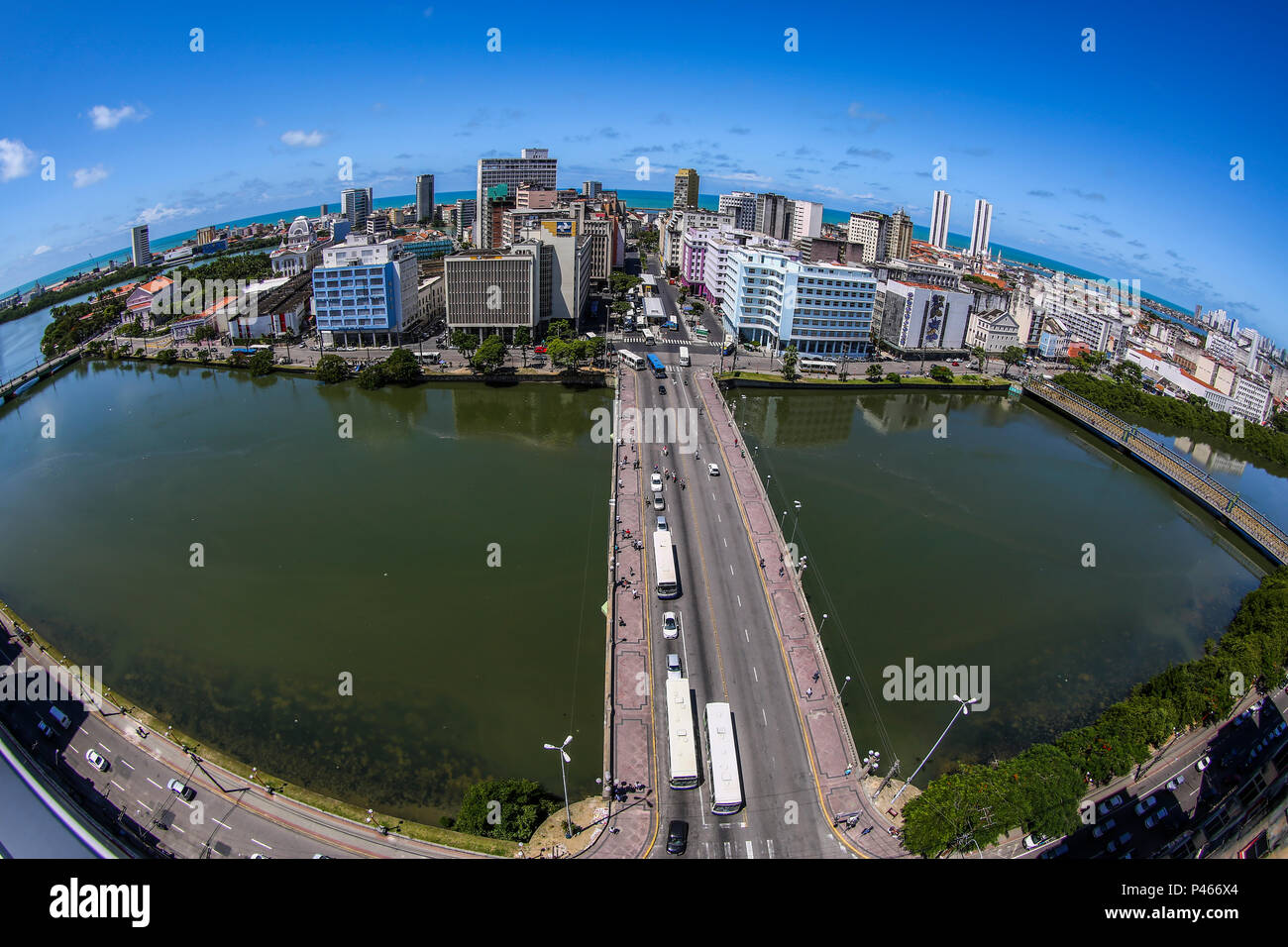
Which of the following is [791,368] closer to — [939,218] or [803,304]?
[803,304]

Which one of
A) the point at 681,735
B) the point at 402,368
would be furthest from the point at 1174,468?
the point at 402,368

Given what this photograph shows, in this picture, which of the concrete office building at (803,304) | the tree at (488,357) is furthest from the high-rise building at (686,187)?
the tree at (488,357)

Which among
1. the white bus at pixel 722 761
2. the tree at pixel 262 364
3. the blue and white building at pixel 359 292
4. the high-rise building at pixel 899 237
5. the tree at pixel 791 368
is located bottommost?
the white bus at pixel 722 761

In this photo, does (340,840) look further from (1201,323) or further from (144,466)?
(1201,323)

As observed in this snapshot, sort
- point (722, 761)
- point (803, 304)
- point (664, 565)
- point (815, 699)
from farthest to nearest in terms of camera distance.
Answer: point (803, 304), point (664, 565), point (815, 699), point (722, 761)

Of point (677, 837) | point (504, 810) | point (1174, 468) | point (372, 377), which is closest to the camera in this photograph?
point (677, 837)

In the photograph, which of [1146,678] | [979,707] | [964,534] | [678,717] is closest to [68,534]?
[678,717]

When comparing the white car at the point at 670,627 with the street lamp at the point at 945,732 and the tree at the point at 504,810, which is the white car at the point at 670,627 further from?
the street lamp at the point at 945,732
